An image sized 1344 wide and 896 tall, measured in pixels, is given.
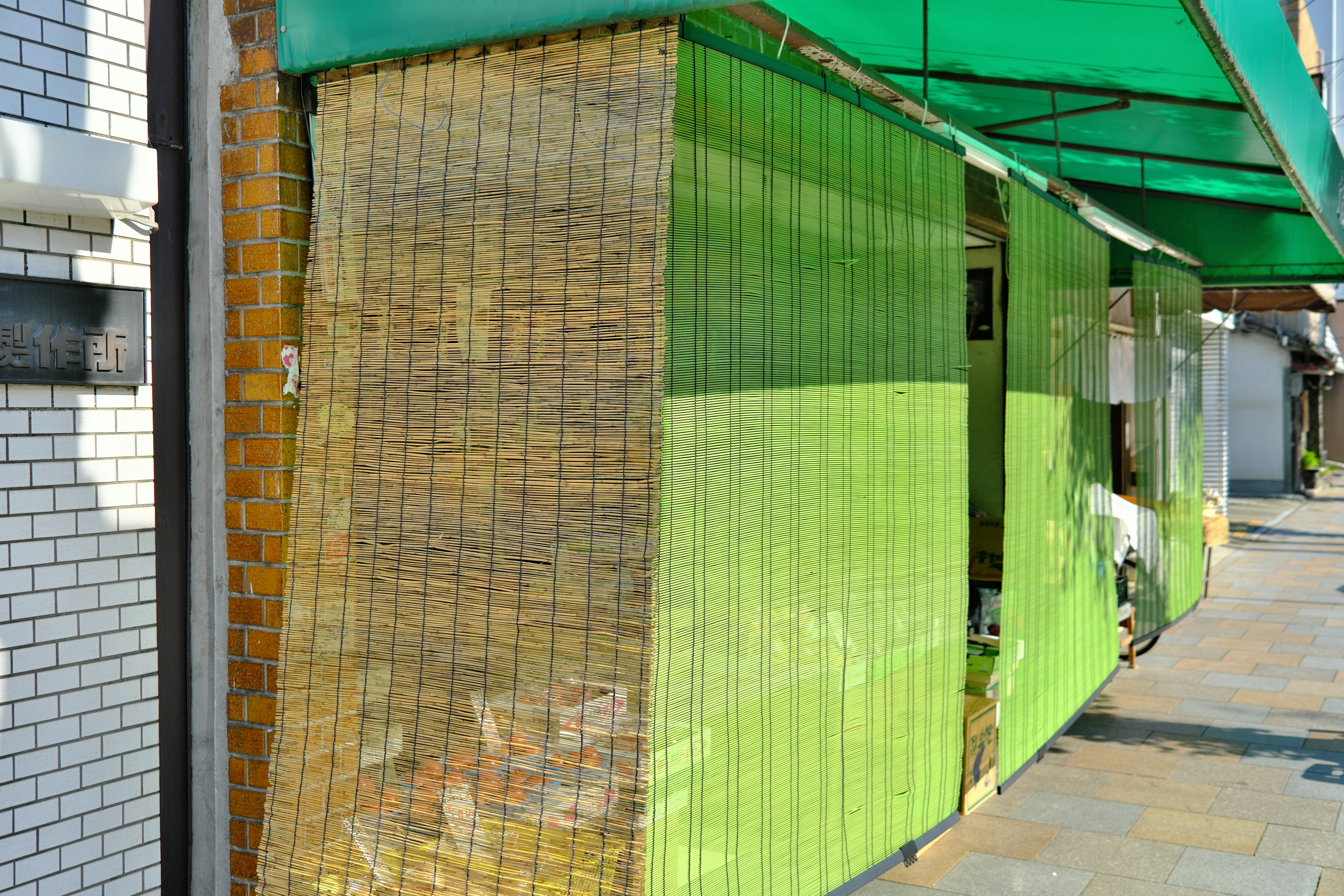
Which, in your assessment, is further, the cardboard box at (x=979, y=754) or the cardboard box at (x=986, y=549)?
the cardboard box at (x=986, y=549)

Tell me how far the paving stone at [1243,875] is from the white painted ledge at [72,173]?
15.9 feet

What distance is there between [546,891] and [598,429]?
116 centimetres

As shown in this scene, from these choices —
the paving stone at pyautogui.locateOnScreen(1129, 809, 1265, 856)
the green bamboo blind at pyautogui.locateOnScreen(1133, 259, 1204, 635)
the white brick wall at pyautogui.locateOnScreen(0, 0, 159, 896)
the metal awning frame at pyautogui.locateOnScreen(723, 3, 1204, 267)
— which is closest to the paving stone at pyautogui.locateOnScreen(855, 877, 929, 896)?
the paving stone at pyautogui.locateOnScreen(1129, 809, 1265, 856)

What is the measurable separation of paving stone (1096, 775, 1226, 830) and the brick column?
4480 millimetres

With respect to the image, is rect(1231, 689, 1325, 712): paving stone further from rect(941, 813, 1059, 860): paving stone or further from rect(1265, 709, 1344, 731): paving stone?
rect(941, 813, 1059, 860): paving stone

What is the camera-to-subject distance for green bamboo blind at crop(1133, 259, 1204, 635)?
8.42 metres

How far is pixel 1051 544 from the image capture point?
564cm

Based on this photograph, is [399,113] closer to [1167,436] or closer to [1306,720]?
[1306,720]

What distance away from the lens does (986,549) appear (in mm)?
6488

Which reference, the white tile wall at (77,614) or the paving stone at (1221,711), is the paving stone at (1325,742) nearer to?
the paving stone at (1221,711)

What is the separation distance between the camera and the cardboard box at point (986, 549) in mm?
6453

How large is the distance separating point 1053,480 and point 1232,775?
2.11 m

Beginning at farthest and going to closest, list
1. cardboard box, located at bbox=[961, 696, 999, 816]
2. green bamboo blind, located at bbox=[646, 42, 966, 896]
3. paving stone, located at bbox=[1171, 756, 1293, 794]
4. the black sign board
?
paving stone, located at bbox=[1171, 756, 1293, 794] < cardboard box, located at bbox=[961, 696, 999, 816] < the black sign board < green bamboo blind, located at bbox=[646, 42, 966, 896]

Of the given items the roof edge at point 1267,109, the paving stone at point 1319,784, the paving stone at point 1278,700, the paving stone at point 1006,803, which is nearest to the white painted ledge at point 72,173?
the roof edge at point 1267,109
